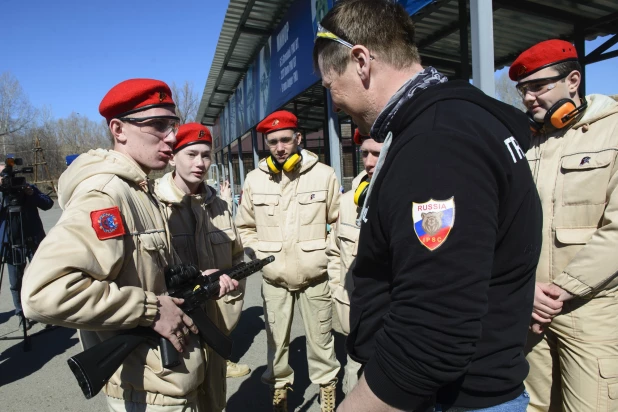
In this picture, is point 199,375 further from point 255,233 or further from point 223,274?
point 255,233

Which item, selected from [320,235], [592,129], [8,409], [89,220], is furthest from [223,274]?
[8,409]

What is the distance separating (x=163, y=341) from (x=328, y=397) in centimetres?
197

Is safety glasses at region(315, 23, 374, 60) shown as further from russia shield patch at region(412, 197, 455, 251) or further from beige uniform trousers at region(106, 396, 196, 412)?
beige uniform trousers at region(106, 396, 196, 412)

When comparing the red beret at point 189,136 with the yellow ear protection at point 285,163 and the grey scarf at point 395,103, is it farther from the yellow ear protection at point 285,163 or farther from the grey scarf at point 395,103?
the grey scarf at point 395,103

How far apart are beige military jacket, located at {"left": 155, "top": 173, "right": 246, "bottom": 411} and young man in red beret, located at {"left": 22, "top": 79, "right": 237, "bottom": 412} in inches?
29.1

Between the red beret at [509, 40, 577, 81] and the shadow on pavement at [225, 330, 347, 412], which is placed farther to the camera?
the shadow on pavement at [225, 330, 347, 412]

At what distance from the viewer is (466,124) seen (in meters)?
0.92

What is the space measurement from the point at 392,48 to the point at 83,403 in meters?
4.03

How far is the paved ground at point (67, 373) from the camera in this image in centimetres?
Answer: 353

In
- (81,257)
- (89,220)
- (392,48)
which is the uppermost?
(392,48)

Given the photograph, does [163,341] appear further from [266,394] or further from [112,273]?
[266,394]

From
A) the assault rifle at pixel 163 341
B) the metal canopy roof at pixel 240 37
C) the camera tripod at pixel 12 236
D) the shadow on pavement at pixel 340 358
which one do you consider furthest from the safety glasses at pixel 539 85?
the metal canopy roof at pixel 240 37

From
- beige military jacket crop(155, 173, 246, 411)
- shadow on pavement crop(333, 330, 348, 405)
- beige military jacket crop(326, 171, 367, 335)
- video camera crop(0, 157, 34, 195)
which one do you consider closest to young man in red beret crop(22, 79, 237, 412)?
beige military jacket crop(155, 173, 246, 411)

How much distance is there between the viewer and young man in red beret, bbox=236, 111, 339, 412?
3303 mm
